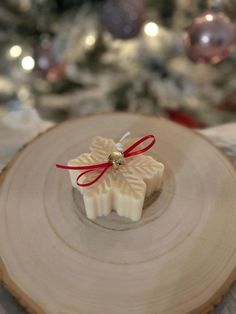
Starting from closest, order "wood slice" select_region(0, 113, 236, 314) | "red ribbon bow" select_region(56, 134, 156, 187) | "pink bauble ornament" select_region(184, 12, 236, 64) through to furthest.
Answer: "wood slice" select_region(0, 113, 236, 314), "red ribbon bow" select_region(56, 134, 156, 187), "pink bauble ornament" select_region(184, 12, 236, 64)

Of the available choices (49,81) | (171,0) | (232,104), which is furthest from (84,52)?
(232,104)

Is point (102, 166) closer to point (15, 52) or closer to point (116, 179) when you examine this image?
point (116, 179)

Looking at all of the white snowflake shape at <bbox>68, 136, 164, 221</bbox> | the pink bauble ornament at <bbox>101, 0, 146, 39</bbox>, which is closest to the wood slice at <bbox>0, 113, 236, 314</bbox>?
the white snowflake shape at <bbox>68, 136, 164, 221</bbox>

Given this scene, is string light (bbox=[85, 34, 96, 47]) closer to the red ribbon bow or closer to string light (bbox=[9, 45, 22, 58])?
string light (bbox=[9, 45, 22, 58])

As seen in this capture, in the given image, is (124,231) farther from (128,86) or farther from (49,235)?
(128,86)

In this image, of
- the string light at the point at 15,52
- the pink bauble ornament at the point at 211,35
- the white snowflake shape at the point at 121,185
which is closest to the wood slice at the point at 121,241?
the white snowflake shape at the point at 121,185
